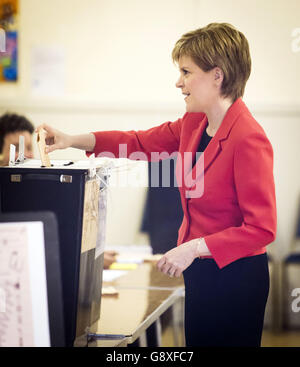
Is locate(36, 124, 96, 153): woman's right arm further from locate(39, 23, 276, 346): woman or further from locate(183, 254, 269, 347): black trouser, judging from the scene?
locate(183, 254, 269, 347): black trouser

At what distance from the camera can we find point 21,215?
95 cm

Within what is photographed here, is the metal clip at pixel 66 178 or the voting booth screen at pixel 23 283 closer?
the voting booth screen at pixel 23 283

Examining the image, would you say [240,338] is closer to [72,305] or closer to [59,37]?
[72,305]

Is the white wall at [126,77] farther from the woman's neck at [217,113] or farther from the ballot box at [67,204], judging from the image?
the ballot box at [67,204]

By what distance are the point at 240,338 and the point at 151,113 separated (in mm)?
2058

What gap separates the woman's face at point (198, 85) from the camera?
4.14ft

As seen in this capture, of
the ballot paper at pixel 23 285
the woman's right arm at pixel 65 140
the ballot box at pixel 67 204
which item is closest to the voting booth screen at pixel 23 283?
the ballot paper at pixel 23 285

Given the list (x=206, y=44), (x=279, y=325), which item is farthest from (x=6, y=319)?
(x=279, y=325)

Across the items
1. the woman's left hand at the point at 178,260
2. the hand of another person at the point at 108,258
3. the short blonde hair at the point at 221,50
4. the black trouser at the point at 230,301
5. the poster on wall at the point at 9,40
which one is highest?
the poster on wall at the point at 9,40

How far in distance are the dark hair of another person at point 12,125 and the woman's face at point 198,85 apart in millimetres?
1400

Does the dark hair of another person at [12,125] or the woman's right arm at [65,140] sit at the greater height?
the dark hair of another person at [12,125]

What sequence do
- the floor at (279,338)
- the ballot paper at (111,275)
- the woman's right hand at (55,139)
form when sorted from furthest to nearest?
the floor at (279,338), the ballot paper at (111,275), the woman's right hand at (55,139)

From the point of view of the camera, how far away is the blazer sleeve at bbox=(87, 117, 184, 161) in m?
1.45

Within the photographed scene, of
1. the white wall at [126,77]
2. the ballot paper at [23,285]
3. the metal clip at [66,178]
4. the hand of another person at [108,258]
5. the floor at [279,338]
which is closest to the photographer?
the ballot paper at [23,285]
